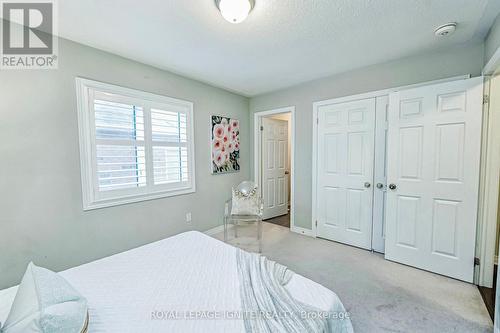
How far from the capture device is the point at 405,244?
93.2 inches

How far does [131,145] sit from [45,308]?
1.95 metres

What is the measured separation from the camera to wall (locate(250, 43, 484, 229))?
215 centimetres

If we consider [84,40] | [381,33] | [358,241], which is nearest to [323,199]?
[358,241]

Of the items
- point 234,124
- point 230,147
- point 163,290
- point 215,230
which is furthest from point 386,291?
point 234,124

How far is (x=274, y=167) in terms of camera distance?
4.21 m

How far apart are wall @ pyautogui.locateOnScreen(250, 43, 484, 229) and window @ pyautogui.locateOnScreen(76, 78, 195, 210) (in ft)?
5.15

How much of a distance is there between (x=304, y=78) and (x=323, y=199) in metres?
1.82

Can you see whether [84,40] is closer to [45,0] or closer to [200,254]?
[45,0]

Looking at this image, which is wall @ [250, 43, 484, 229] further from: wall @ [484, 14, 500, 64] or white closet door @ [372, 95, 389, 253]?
white closet door @ [372, 95, 389, 253]

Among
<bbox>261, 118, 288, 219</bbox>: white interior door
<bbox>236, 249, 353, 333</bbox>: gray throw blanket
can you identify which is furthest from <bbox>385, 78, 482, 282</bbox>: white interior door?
<bbox>261, 118, 288, 219</bbox>: white interior door

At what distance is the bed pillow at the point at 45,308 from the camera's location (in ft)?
2.31

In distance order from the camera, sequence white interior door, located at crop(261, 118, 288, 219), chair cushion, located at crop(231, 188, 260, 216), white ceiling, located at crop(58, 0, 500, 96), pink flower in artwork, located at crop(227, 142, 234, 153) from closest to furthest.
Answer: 1. white ceiling, located at crop(58, 0, 500, 96)
2. chair cushion, located at crop(231, 188, 260, 216)
3. pink flower in artwork, located at crop(227, 142, 234, 153)
4. white interior door, located at crop(261, 118, 288, 219)

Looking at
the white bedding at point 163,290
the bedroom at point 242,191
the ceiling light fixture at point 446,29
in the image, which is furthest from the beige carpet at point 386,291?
the ceiling light fixture at point 446,29

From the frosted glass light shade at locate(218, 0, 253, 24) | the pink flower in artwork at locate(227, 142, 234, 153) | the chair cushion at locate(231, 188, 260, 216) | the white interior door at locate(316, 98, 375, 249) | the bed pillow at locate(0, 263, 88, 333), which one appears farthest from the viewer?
the pink flower in artwork at locate(227, 142, 234, 153)
